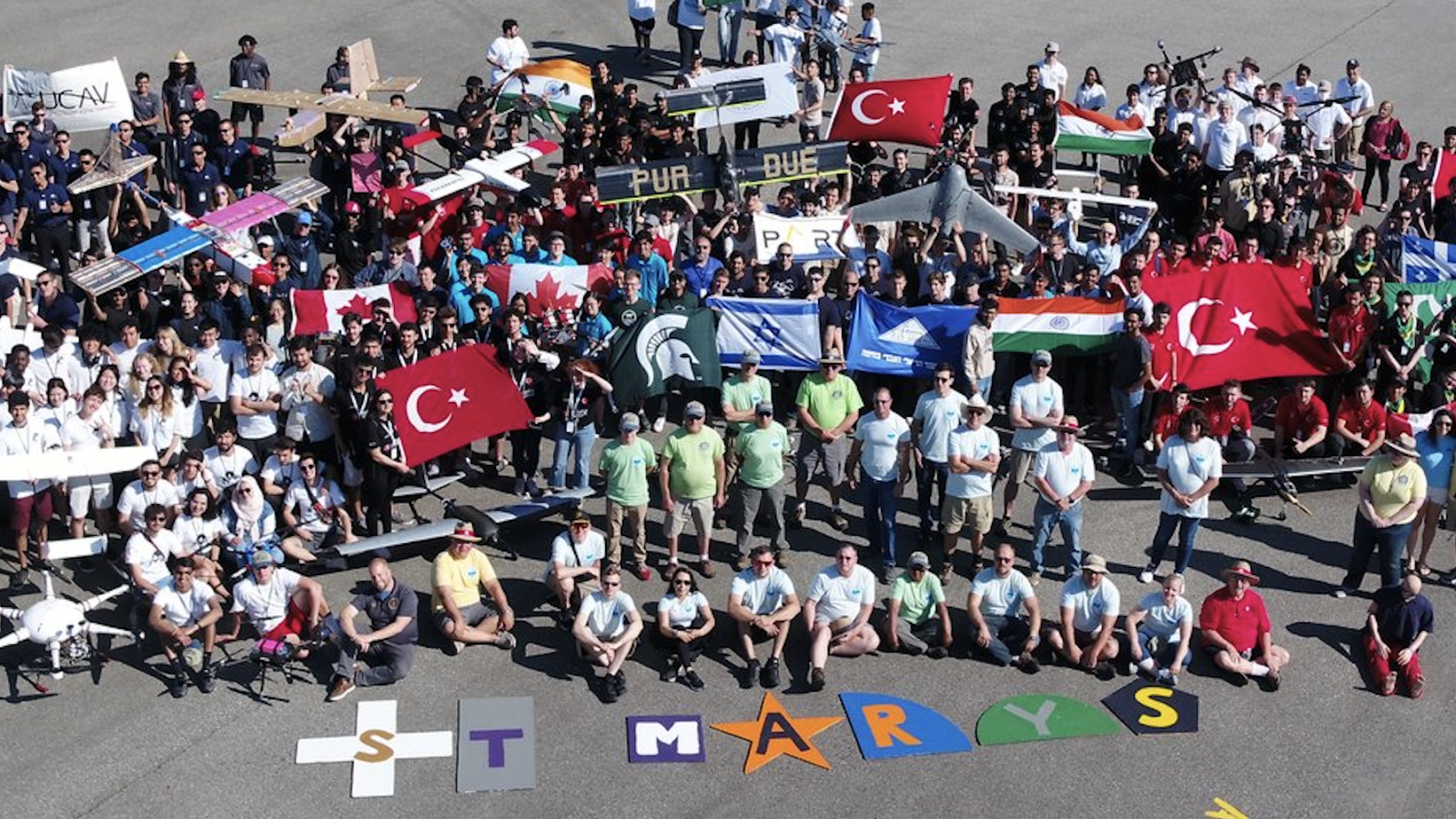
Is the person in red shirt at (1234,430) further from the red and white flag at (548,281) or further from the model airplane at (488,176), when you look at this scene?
the model airplane at (488,176)

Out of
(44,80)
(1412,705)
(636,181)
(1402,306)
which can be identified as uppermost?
(44,80)

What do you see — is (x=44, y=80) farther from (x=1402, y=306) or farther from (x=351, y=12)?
(x=1402, y=306)

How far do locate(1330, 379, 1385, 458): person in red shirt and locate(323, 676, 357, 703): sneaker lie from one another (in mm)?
9387

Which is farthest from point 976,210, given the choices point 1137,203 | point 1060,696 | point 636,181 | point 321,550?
point 321,550

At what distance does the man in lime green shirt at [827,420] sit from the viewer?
1680cm

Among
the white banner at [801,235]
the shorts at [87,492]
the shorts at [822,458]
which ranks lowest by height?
the shorts at [822,458]

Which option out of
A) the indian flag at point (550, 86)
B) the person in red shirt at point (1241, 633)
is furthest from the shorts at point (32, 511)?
the person in red shirt at point (1241, 633)

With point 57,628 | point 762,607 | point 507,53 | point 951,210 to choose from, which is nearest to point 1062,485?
point 762,607

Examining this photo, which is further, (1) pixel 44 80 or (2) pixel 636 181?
(1) pixel 44 80

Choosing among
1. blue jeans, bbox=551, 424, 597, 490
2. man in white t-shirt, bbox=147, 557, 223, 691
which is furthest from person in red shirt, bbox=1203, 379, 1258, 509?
man in white t-shirt, bbox=147, 557, 223, 691

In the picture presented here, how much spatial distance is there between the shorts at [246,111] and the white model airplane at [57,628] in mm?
10292

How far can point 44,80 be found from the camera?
22.3 meters

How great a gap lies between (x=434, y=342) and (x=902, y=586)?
203 inches

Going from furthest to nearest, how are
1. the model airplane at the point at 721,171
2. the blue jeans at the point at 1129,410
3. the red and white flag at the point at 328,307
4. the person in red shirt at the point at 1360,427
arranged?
the model airplane at the point at 721,171
the red and white flag at the point at 328,307
the blue jeans at the point at 1129,410
the person in red shirt at the point at 1360,427
